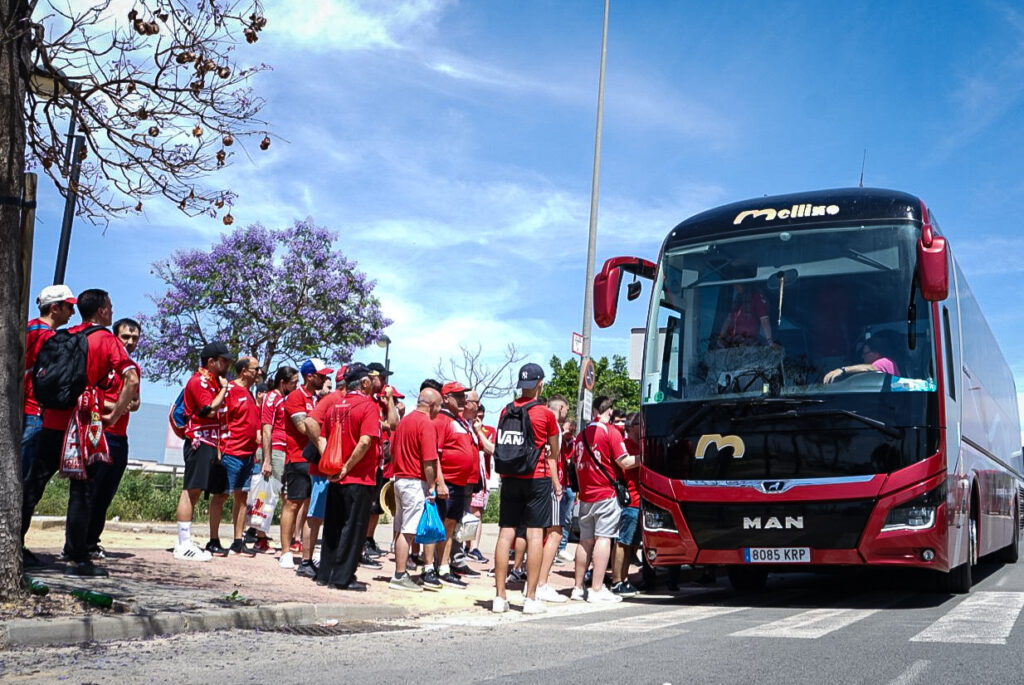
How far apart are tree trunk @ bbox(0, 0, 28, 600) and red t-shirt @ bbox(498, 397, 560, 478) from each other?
3983 millimetres

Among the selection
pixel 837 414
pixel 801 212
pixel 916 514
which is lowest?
pixel 916 514

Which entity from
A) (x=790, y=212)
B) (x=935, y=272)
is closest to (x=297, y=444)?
(x=790, y=212)

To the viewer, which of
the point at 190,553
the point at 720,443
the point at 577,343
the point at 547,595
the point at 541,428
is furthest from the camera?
the point at 577,343

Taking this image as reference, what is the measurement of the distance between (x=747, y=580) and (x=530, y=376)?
422cm

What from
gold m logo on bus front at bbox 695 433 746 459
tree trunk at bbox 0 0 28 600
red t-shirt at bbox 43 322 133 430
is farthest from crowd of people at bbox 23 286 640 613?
gold m logo on bus front at bbox 695 433 746 459

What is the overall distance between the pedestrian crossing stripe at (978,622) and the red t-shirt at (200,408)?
6534 mm

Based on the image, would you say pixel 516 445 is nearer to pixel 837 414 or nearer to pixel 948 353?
pixel 837 414

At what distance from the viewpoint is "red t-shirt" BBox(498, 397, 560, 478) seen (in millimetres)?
9109

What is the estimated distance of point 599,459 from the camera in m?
10.4

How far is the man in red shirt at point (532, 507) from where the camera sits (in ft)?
29.4

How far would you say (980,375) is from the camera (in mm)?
12914

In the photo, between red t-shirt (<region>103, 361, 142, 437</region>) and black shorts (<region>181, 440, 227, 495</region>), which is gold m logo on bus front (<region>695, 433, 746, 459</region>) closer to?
black shorts (<region>181, 440, 227, 495</region>)

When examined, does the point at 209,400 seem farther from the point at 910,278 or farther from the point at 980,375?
the point at 980,375

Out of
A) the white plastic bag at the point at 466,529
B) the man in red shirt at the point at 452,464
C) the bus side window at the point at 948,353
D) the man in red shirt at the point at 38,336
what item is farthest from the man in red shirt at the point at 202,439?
the bus side window at the point at 948,353
